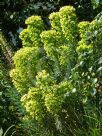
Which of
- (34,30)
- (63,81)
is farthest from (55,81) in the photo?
(34,30)

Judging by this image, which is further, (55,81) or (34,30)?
(34,30)

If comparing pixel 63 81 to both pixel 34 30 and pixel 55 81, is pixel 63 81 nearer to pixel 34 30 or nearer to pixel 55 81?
pixel 55 81

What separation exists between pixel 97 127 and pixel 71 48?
792 mm

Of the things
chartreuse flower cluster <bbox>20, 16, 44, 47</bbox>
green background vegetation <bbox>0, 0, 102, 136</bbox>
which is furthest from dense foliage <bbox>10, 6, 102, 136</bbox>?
chartreuse flower cluster <bbox>20, 16, 44, 47</bbox>

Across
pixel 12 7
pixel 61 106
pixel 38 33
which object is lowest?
pixel 61 106

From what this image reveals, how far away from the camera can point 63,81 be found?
3826 millimetres

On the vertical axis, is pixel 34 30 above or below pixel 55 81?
above

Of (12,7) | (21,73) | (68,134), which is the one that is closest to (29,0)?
(12,7)

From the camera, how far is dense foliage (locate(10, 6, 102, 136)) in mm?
3646

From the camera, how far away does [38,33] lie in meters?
4.40

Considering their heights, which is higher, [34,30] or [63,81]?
[34,30]

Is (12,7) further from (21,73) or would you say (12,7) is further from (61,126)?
(61,126)

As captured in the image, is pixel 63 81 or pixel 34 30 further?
pixel 34 30

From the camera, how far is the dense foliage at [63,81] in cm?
365
